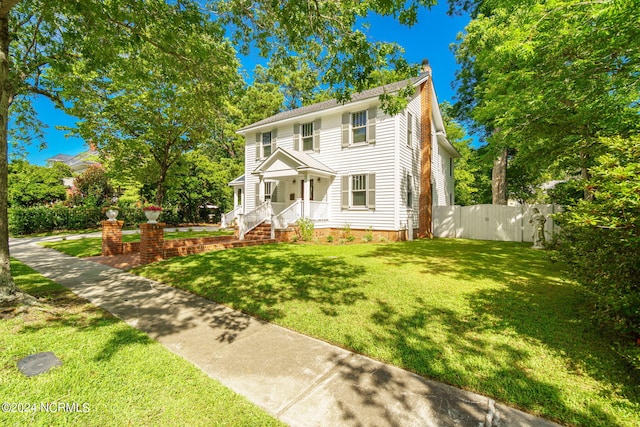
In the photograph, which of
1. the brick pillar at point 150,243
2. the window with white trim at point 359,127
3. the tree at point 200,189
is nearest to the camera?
the brick pillar at point 150,243

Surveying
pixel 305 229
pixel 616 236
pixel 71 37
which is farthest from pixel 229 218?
pixel 616 236

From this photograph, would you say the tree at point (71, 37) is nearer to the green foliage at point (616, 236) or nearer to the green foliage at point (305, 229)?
the green foliage at point (616, 236)

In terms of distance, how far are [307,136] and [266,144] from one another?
298 centimetres

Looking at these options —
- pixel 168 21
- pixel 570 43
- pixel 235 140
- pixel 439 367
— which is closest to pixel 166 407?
pixel 439 367

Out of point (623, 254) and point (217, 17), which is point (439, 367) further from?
point (217, 17)

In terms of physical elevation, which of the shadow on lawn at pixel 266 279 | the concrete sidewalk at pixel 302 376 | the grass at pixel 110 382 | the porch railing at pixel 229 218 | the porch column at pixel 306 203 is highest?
the porch column at pixel 306 203

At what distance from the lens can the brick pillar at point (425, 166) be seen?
14.8 metres

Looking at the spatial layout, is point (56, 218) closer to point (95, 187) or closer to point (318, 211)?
point (95, 187)

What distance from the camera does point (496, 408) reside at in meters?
2.25

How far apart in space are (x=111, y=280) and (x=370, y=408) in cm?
648

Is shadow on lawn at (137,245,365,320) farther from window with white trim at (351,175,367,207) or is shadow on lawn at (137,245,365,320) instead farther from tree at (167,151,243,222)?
tree at (167,151,243,222)

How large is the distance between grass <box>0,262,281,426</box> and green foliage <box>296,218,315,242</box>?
29.0ft

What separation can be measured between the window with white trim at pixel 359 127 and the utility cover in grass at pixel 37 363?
12479mm

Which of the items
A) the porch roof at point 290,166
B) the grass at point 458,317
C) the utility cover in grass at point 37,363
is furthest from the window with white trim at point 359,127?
the utility cover in grass at point 37,363
